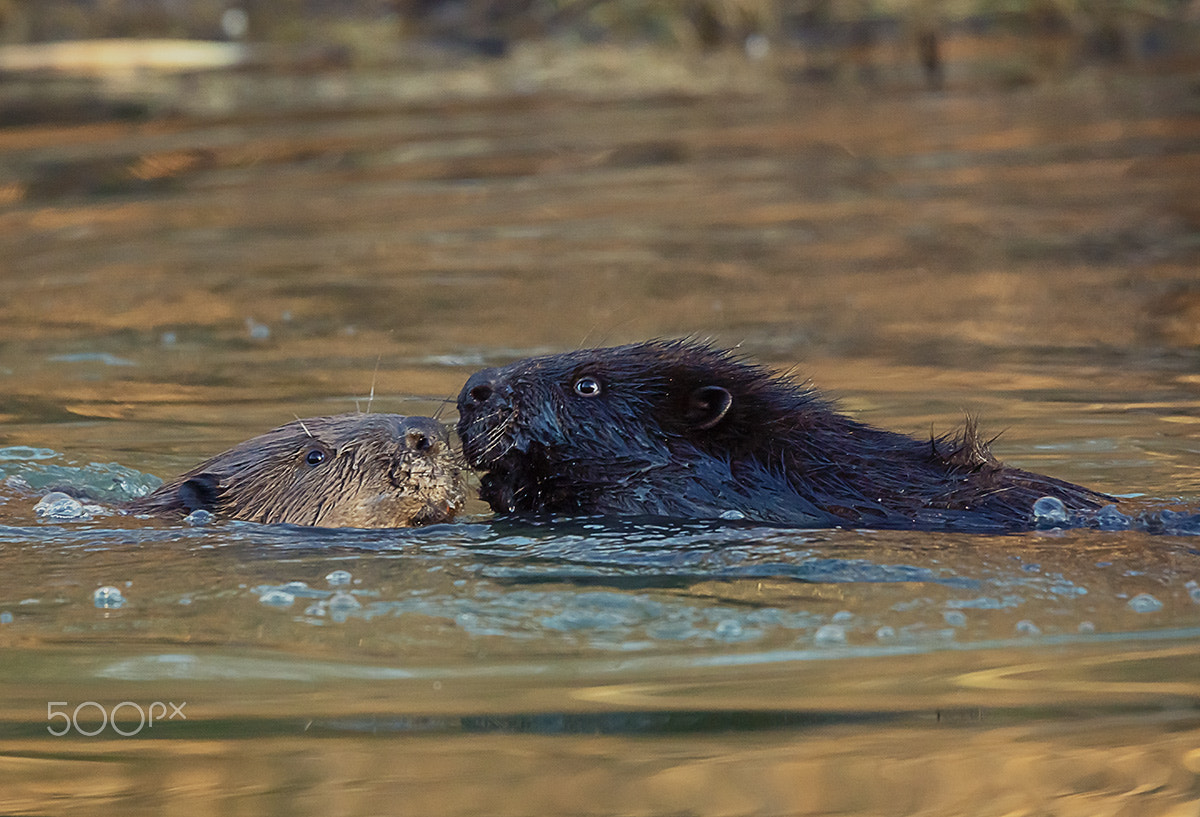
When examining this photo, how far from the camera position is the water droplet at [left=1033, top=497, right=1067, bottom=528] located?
503 cm

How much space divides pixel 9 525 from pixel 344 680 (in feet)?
6.51

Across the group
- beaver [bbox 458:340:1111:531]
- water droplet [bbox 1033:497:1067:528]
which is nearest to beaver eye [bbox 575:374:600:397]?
beaver [bbox 458:340:1111:531]

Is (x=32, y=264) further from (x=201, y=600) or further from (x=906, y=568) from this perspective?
(x=906, y=568)

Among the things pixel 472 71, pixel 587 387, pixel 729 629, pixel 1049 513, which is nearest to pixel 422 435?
pixel 587 387

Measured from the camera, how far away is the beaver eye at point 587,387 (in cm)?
545

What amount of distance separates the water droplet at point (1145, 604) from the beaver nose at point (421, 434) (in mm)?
2017

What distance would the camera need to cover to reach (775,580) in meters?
4.71

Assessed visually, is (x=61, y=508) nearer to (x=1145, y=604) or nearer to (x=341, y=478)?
(x=341, y=478)

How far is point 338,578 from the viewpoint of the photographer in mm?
4812

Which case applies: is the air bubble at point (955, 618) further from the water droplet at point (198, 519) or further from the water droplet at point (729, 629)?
the water droplet at point (198, 519)

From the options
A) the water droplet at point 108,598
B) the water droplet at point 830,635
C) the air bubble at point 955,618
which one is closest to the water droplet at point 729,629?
the water droplet at point 830,635

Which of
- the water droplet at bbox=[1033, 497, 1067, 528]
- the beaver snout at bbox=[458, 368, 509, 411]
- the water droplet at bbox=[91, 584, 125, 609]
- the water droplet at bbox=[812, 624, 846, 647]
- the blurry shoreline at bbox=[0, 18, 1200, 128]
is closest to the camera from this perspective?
the water droplet at bbox=[812, 624, 846, 647]

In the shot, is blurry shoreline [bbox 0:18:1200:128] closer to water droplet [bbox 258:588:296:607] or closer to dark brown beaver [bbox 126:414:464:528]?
dark brown beaver [bbox 126:414:464:528]

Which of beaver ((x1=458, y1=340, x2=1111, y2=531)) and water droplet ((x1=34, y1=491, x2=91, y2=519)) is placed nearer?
beaver ((x1=458, y1=340, x2=1111, y2=531))
